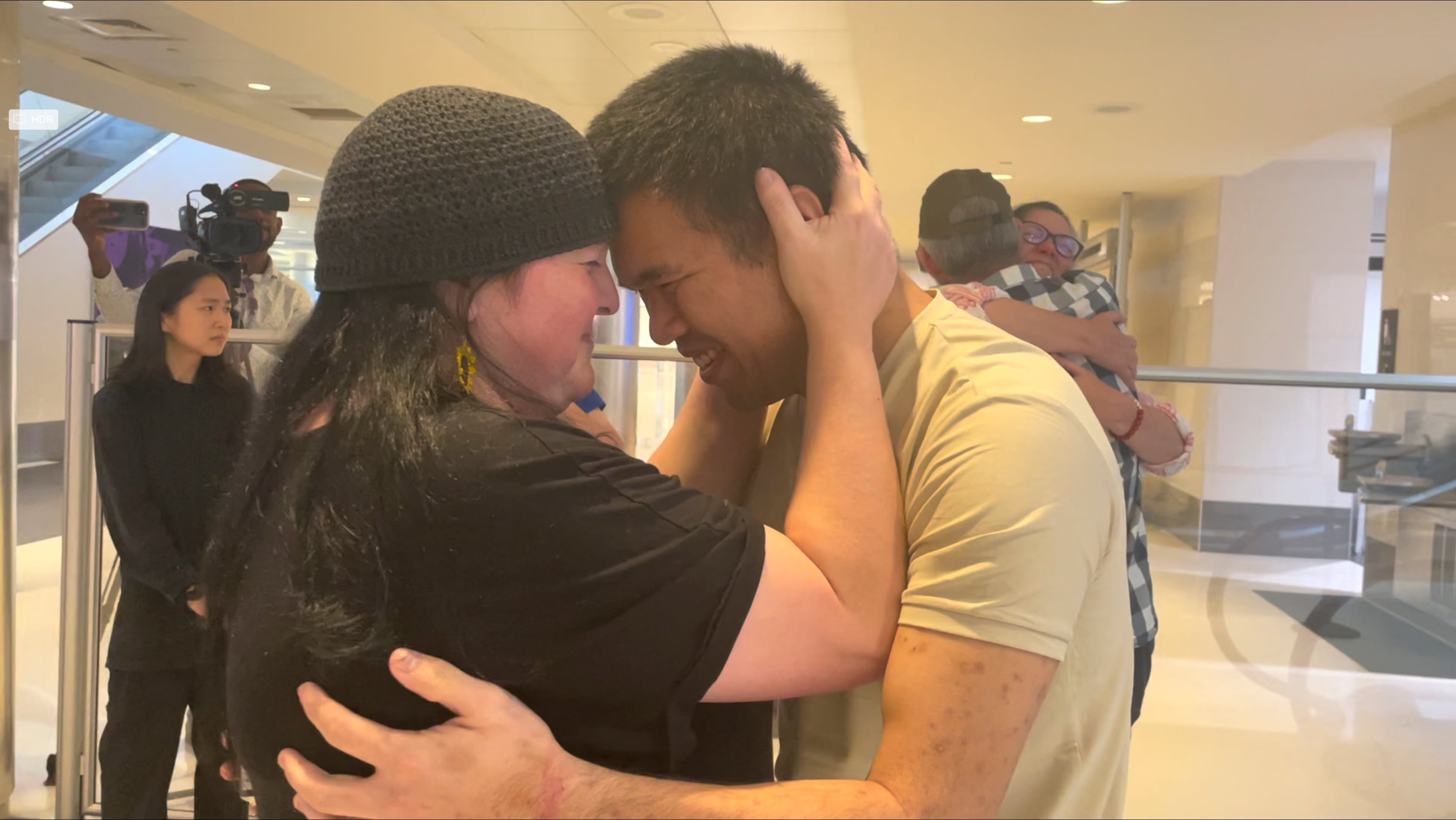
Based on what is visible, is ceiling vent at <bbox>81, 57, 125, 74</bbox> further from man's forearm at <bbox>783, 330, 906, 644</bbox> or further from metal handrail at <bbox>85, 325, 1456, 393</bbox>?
man's forearm at <bbox>783, 330, 906, 644</bbox>

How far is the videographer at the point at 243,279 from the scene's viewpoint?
2.79 metres

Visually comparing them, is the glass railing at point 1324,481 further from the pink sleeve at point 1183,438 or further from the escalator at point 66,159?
the escalator at point 66,159

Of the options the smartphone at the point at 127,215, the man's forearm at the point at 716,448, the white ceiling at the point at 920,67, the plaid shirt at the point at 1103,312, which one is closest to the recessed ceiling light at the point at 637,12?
the white ceiling at the point at 920,67

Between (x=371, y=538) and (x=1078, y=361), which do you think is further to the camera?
(x=1078, y=361)

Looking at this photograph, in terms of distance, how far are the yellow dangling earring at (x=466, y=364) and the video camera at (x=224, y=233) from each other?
2247mm

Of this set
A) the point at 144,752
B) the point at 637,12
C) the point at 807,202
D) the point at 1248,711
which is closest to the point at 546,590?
the point at 807,202

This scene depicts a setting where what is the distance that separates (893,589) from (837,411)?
15 centimetres

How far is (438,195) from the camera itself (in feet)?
2.48

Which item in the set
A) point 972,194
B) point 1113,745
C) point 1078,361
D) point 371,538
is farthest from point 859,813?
point 972,194

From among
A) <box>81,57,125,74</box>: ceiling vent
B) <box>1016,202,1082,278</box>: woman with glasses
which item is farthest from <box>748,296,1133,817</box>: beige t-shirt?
<box>81,57,125,74</box>: ceiling vent

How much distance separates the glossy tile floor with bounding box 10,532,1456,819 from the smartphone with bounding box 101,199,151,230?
3.01 ft

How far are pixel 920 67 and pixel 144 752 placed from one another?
3654 mm

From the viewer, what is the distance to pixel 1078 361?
6.61 feet

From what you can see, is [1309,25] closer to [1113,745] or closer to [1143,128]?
[1143,128]
